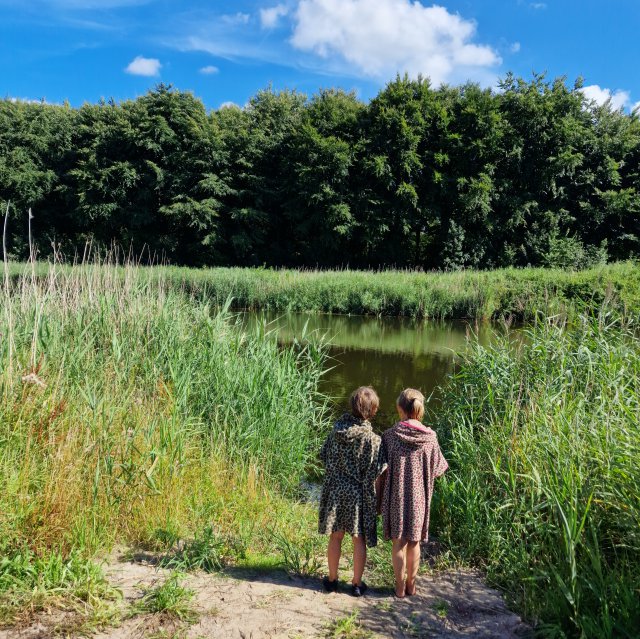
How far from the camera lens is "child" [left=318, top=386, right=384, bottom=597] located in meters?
3.06

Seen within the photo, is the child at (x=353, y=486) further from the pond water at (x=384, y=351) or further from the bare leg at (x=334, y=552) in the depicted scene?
the pond water at (x=384, y=351)

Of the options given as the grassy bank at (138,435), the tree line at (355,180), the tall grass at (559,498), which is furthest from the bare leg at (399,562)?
the tree line at (355,180)

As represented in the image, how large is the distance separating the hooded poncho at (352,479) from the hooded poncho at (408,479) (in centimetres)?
8

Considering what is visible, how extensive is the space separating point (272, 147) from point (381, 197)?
8.00 meters

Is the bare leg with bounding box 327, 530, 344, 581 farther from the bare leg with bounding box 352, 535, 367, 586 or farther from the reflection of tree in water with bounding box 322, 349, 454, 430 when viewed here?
the reflection of tree in water with bounding box 322, 349, 454, 430

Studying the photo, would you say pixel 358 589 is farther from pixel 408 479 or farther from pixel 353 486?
pixel 408 479

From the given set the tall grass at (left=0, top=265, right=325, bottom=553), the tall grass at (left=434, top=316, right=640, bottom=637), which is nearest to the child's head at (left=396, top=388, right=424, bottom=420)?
the tall grass at (left=434, top=316, right=640, bottom=637)

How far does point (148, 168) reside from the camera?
110ft

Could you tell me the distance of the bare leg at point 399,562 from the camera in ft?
10.0

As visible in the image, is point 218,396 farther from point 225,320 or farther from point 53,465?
point 53,465

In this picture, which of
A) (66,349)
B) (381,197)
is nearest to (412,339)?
(66,349)

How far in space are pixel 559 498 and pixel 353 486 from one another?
114 cm

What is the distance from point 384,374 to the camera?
1051 cm

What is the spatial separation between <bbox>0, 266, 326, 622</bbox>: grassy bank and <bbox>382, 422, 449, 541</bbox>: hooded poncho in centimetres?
95
